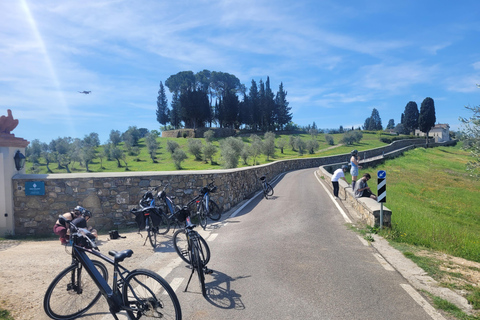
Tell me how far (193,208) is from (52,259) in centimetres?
454

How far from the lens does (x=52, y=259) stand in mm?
6285

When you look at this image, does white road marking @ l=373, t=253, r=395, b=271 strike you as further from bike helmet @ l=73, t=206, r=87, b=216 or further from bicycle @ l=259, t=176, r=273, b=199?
bicycle @ l=259, t=176, r=273, b=199

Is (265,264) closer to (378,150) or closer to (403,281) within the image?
(403,281)

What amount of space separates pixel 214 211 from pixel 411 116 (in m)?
99.4

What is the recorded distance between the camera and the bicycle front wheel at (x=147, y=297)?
3.33 m

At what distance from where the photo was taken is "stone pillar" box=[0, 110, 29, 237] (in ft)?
29.6

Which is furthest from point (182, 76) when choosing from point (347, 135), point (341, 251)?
point (341, 251)

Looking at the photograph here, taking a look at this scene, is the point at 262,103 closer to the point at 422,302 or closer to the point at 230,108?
the point at 230,108

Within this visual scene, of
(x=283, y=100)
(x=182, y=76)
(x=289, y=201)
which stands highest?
(x=182, y=76)

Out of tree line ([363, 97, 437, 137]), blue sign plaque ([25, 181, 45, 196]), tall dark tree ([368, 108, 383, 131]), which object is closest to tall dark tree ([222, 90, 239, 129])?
tree line ([363, 97, 437, 137])

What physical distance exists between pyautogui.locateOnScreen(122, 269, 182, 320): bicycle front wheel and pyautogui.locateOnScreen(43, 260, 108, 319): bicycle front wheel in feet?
2.05

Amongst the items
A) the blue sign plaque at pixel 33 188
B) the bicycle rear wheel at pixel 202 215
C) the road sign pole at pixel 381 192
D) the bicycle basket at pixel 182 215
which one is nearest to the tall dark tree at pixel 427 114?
the road sign pole at pixel 381 192

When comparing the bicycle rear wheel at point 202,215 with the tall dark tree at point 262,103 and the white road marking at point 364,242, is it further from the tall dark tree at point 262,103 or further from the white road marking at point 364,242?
the tall dark tree at point 262,103

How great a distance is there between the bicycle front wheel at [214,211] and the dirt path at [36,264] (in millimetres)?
1811
